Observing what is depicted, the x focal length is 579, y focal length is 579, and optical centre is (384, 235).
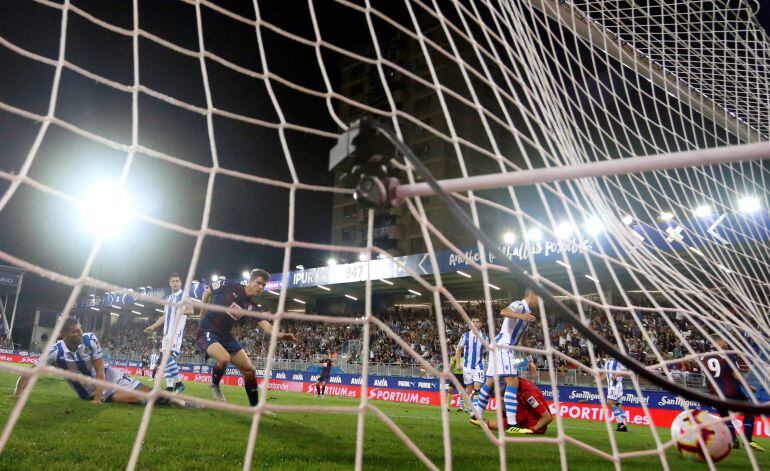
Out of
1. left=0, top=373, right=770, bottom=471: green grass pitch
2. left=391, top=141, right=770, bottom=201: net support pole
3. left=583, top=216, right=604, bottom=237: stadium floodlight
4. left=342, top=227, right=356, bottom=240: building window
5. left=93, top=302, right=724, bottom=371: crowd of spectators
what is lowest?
left=0, top=373, right=770, bottom=471: green grass pitch

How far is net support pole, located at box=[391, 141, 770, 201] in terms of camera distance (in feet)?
3.75

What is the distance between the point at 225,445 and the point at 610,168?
10.2 ft

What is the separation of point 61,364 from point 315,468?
3.71 meters

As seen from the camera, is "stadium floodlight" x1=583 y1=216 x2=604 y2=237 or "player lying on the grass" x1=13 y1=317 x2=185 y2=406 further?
"player lying on the grass" x1=13 y1=317 x2=185 y2=406

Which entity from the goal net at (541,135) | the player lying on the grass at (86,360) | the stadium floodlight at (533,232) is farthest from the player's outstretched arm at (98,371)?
the stadium floodlight at (533,232)

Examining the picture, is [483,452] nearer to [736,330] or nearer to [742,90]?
[736,330]

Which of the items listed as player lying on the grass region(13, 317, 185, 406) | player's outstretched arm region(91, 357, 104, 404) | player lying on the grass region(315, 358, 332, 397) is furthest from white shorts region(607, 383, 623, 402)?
player lying on the grass region(315, 358, 332, 397)

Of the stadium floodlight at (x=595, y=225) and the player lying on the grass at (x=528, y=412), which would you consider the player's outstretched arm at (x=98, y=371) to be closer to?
the player lying on the grass at (x=528, y=412)

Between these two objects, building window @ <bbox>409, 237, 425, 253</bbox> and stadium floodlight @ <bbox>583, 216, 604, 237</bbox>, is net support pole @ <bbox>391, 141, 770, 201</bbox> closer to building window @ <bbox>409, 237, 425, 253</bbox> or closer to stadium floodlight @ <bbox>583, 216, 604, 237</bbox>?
stadium floodlight @ <bbox>583, 216, 604, 237</bbox>

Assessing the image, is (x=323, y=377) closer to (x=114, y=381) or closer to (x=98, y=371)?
(x=114, y=381)

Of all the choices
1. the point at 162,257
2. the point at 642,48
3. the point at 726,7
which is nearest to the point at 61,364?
the point at 642,48

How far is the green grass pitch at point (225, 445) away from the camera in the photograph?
10.00 feet

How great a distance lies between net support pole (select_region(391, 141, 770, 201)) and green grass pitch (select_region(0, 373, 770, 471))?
2222 mm

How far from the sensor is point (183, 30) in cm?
529
